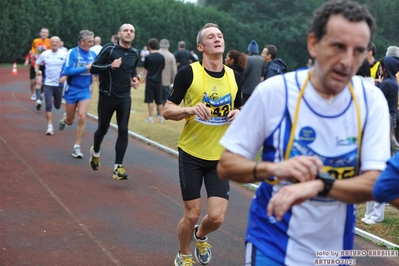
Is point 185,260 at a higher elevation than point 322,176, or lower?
lower

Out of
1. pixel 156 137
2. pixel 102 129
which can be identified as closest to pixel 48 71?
pixel 156 137

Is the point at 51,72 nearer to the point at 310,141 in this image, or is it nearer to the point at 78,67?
the point at 78,67

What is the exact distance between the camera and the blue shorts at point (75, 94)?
12297 mm

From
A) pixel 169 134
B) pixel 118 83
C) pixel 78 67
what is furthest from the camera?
pixel 169 134

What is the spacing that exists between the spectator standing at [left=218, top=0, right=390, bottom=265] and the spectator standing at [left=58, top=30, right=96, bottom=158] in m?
9.09

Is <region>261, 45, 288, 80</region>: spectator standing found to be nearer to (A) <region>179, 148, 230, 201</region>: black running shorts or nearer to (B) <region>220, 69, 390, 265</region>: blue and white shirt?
(A) <region>179, 148, 230, 201</region>: black running shorts

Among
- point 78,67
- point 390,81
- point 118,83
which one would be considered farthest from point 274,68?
point 390,81

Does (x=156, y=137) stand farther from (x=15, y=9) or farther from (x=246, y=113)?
(x=15, y=9)

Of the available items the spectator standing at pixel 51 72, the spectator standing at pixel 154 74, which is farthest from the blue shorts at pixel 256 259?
the spectator standing at pixel 154 74

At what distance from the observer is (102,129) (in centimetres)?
1048

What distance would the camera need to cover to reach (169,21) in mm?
54750

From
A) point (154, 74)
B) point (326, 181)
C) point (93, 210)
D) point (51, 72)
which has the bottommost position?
point (93, 210)

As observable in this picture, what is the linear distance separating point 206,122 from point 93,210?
10.1ft

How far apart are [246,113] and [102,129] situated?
24.6 feet
